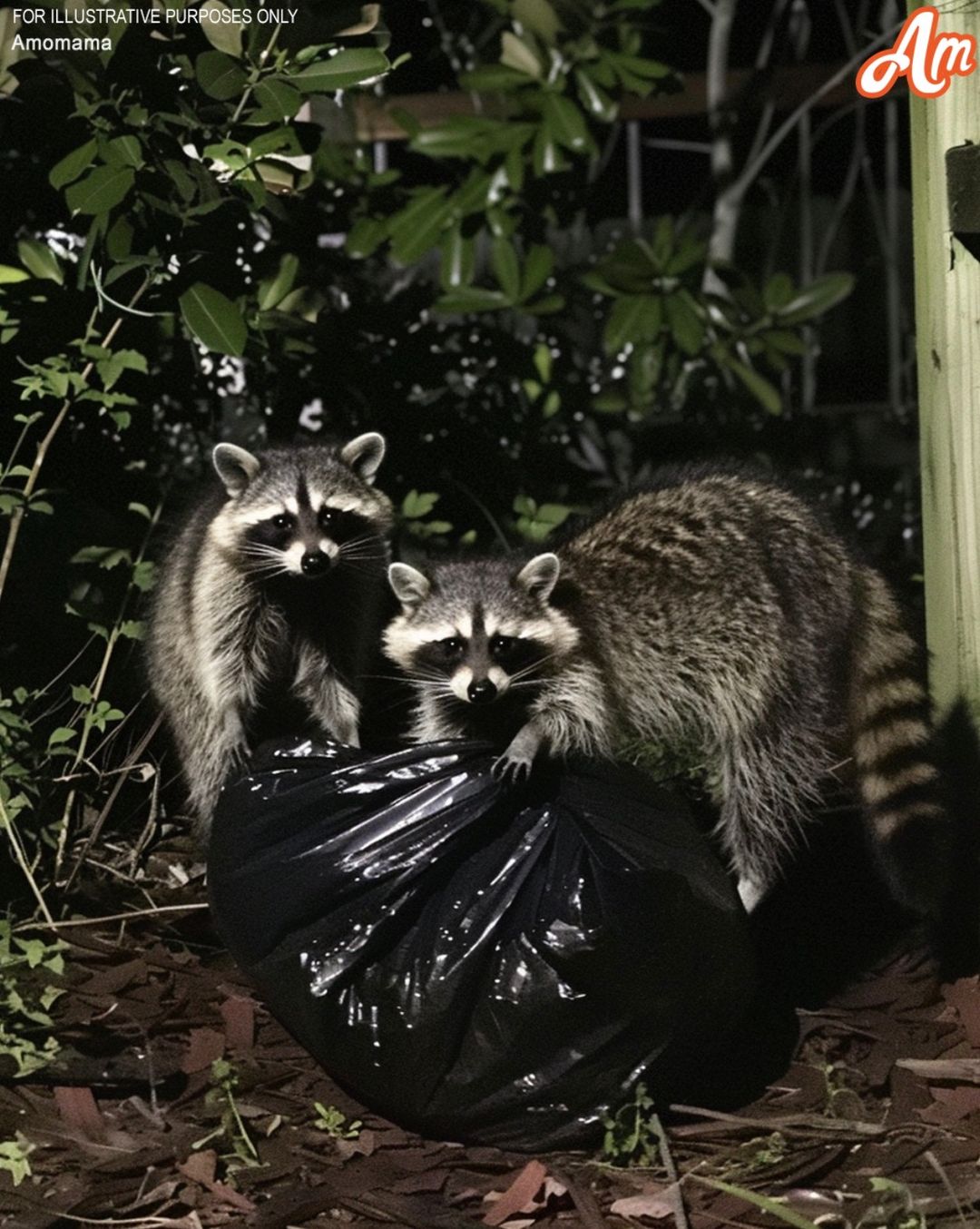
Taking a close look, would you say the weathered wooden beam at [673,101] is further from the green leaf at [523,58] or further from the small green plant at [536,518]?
the small green plant at [536,518]

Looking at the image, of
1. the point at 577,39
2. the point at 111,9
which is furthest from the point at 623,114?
the point at 111,9

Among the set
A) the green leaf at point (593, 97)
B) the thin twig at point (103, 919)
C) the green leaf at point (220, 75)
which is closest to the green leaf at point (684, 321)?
the green leaf at point (593, 97)

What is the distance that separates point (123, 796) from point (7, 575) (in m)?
0.71

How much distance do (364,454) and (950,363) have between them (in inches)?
52.3

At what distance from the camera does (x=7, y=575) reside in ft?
13.0

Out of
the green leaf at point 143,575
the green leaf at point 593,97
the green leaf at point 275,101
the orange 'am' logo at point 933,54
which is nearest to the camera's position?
the orange 'am' logo at point 933,54

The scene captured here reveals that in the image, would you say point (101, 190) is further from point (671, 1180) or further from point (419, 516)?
point (671, 1180)

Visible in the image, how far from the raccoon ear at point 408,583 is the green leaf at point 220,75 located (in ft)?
3.42

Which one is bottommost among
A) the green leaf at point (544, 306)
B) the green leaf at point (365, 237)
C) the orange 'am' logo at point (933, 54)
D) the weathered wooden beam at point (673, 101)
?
the green leaf at point (544, 306)

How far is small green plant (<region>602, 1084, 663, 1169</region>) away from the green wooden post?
1.10 m

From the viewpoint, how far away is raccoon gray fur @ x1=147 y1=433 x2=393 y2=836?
12.3ft

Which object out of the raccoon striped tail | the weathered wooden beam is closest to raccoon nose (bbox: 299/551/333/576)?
the raccoon striped tail

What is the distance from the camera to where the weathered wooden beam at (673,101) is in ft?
20.5

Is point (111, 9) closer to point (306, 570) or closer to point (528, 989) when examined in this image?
point (306, 570)
